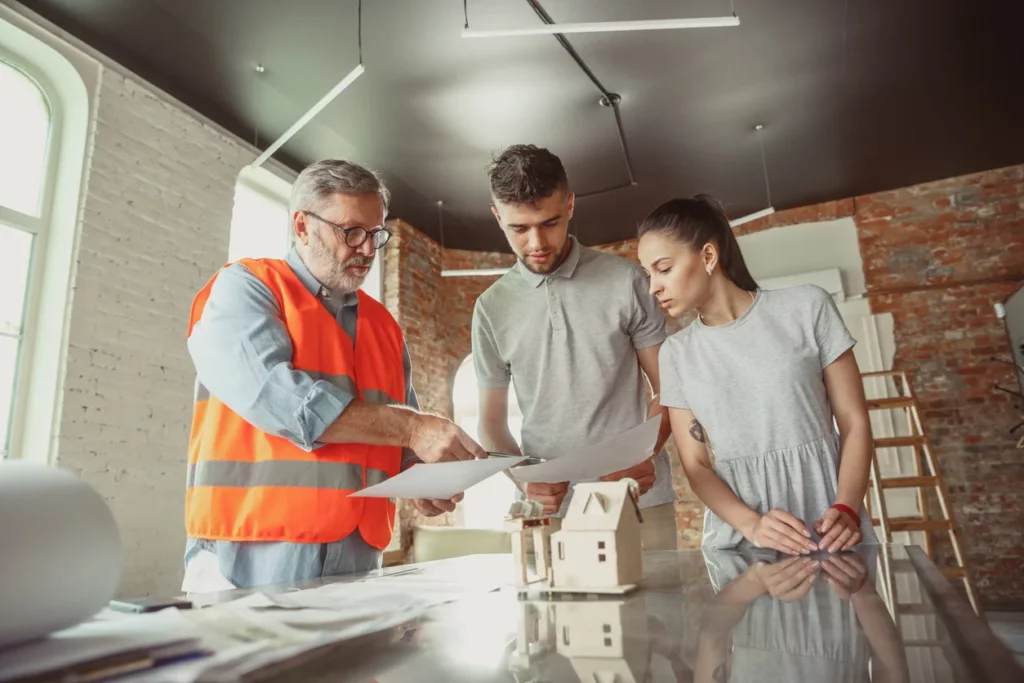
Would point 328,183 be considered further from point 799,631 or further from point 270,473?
point 799,631

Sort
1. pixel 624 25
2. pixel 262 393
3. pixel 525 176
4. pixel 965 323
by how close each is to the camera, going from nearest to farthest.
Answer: pixel 262 393
pixel 525 176
pixel 624 25
pixel 965 323

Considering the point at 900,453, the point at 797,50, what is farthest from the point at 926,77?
the point at 900,453

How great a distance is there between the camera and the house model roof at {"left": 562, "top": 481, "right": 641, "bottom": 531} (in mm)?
920

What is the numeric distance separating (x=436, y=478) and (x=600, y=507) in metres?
0.24

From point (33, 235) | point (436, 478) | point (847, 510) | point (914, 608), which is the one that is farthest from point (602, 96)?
point (914, 608)

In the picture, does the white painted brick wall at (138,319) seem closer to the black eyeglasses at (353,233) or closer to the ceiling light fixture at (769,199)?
the black eyeglasses at (353,233)

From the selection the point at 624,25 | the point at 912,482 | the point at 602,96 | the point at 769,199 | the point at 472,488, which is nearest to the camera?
the point at 624,25

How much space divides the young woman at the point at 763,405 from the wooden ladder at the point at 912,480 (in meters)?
3.69

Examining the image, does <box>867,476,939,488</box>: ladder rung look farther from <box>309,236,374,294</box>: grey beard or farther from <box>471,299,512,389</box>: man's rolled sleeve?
<box>309,236,374,294</box>: grey beard

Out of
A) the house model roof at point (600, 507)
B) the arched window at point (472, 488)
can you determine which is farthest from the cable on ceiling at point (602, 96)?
the house model roof at point (600, 507)

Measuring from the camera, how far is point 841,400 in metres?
1.52

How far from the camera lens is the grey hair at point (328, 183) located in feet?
5.48

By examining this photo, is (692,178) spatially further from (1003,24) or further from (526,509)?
(526,509)

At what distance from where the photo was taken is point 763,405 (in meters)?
1.53
